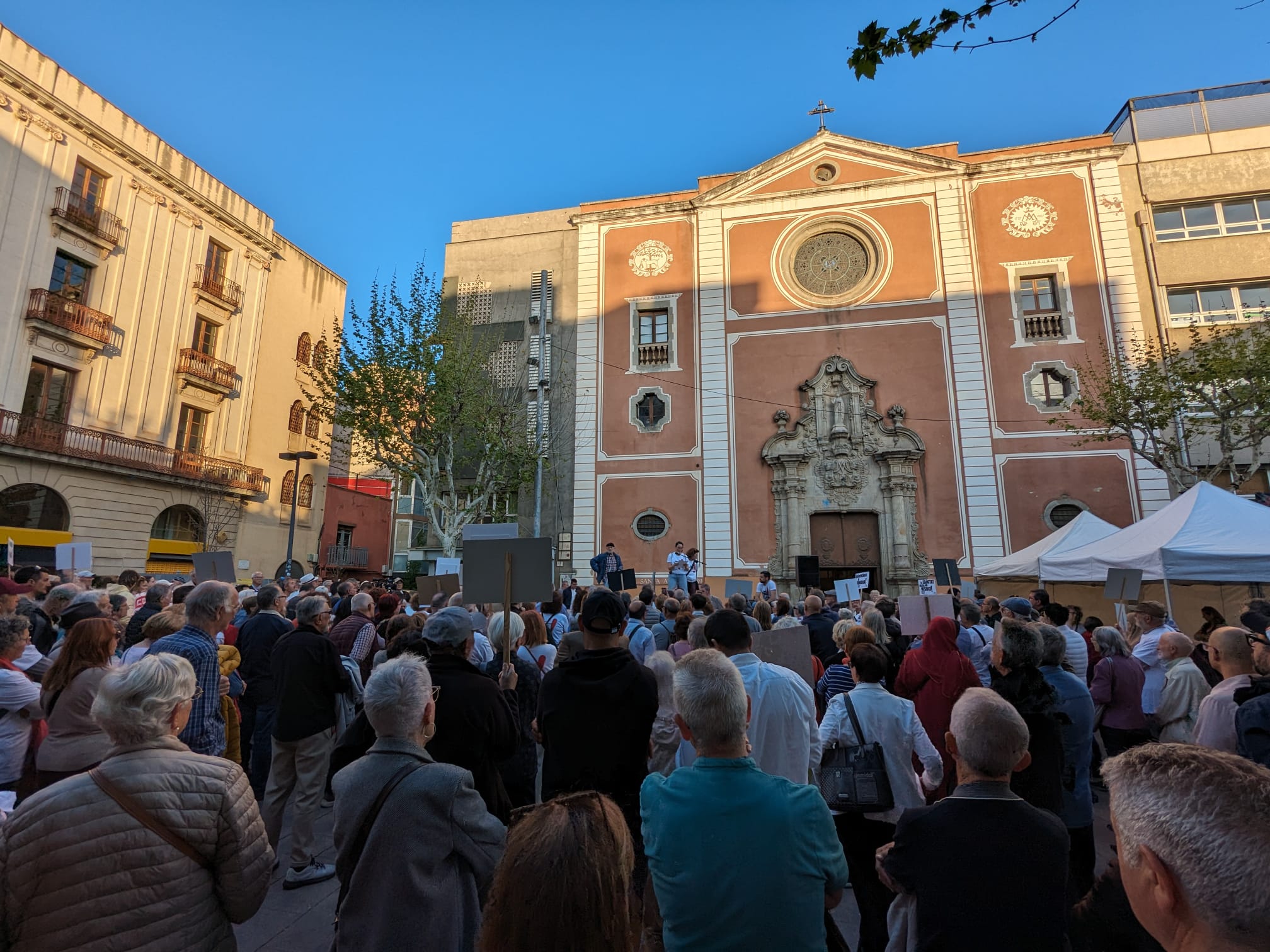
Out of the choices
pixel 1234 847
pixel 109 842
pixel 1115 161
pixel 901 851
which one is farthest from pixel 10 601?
pixel 1115 161

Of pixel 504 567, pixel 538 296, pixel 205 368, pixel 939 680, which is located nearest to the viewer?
pixel 939 680

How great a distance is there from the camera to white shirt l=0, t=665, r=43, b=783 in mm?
3721

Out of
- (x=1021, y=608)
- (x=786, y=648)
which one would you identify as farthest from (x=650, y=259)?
(x=786, y=648)

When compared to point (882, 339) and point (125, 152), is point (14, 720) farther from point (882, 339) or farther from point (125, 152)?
point (125, 152)

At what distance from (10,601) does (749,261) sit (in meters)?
22.2

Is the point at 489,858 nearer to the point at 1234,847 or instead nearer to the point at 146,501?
the point at 1234,847

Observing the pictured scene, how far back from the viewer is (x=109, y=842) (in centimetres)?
209

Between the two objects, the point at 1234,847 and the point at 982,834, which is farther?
the point at 982,834

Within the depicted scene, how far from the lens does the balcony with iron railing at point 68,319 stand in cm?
1938

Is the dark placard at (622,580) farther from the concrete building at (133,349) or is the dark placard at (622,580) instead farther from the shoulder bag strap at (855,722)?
the concrete building at (133,349)

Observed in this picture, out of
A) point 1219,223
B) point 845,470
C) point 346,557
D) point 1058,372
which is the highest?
point 1219,223

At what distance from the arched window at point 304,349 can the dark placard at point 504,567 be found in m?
28.1

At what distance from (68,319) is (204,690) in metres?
22.6

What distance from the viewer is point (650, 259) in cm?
2448
